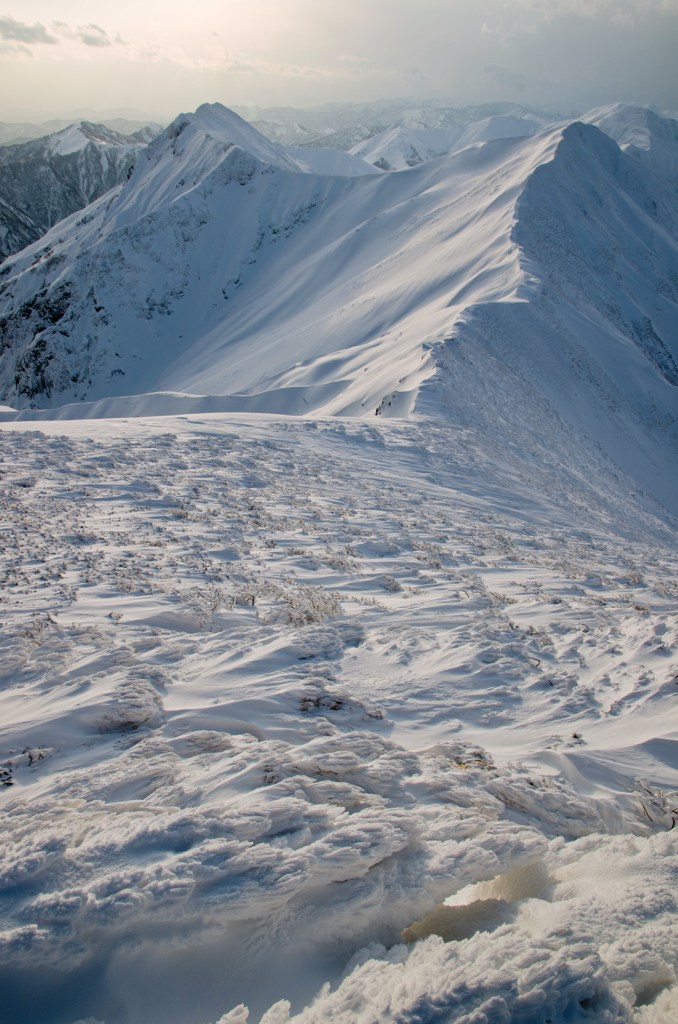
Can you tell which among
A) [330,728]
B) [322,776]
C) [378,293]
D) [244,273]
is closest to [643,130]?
[244,273]

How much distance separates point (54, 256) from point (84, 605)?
79860mm

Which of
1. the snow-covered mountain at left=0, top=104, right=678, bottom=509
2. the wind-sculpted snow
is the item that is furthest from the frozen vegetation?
the snow-covered mountain at left=0, top=104, right=678, bottom=509

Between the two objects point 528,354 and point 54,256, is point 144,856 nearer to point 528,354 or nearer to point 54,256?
point 528,354

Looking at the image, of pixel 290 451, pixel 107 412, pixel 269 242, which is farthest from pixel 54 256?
pixel 290 451

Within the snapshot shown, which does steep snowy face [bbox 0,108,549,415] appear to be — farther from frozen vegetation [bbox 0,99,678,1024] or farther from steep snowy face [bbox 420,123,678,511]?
frozen vegetation [bbox 0,99,678,1024]

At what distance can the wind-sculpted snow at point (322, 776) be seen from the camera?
2.69 metres

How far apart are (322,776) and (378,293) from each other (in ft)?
137

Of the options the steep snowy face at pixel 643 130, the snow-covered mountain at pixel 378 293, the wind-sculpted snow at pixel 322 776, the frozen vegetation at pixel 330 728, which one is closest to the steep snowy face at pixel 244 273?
the snow-covered mountain at pixel 378 293

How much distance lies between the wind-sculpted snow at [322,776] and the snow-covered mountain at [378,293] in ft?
45.2

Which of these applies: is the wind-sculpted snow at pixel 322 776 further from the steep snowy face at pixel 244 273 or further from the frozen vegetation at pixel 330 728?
the steep snowy face at pixel 244 273

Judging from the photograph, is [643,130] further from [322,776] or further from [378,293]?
[322,776]

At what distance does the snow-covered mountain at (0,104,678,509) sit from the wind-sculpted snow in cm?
1379

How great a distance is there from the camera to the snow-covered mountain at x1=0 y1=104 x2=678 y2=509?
28.1 metres

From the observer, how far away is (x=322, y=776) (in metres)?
3.94
